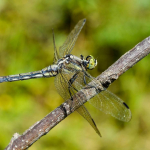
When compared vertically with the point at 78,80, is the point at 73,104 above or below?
below

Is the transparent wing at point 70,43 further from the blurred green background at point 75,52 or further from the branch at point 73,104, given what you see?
the branch at point 73,104

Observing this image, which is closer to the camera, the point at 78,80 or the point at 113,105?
the point at 113,105

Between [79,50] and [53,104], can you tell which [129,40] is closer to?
[79,50]

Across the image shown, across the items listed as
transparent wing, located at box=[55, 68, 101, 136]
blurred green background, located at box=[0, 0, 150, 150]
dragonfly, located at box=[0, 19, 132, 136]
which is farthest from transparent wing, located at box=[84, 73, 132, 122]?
blurred green background, located at box=[0, 0, 150, 150]

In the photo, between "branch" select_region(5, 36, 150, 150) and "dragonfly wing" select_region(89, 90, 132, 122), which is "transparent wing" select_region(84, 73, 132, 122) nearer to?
"dragonfly wing" select_region(89, 90, 132, 122)

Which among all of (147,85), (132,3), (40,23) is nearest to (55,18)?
(40,23)

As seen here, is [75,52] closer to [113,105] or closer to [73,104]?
[113,105]

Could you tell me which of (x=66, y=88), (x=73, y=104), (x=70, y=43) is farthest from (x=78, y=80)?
(x=70, y=43)
